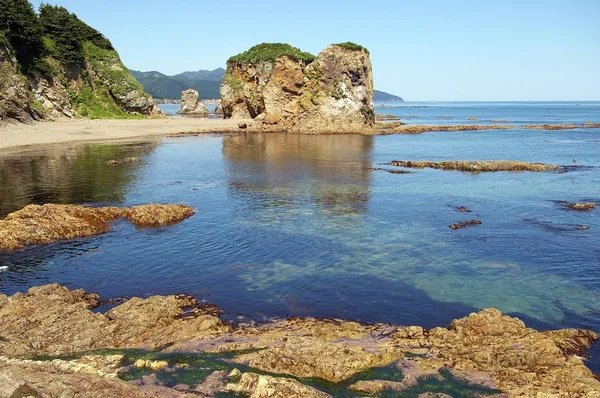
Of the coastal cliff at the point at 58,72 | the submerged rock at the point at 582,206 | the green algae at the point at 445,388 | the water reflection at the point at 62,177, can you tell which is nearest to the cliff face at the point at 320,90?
the coastal cliff at the point at 58,72

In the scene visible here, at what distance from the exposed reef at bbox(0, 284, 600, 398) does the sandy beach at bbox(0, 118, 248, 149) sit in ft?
170

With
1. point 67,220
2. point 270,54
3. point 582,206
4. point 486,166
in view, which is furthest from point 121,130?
point 582,206

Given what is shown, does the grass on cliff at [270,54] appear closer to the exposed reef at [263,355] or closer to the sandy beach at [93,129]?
the sandy beach at [93,129]

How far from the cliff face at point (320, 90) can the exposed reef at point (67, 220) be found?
67023 millimetres

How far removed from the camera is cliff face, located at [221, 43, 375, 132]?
308 ft

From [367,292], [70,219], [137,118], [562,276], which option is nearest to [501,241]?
[562,276]

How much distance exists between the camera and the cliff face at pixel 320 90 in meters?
93.8

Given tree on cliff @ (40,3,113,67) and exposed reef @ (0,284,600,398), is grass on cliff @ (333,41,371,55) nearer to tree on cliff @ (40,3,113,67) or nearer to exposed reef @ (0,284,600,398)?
tree on cliff @ (40,3,113,67)

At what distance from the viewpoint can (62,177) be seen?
1561 inches

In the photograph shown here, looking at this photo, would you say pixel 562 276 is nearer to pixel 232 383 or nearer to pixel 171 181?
pixel 232 383

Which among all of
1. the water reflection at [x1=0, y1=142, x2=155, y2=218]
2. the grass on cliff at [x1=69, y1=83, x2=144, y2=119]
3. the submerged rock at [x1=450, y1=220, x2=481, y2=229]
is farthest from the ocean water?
the grass on cliff at [x1=69, y1=83, x2=144, y2=119]

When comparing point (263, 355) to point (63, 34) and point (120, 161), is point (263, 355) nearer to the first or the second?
point (120, 161)

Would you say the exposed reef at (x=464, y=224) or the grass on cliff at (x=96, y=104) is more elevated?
the grass on cliff at (x=96, y=104)

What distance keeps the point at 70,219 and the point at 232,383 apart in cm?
1871
